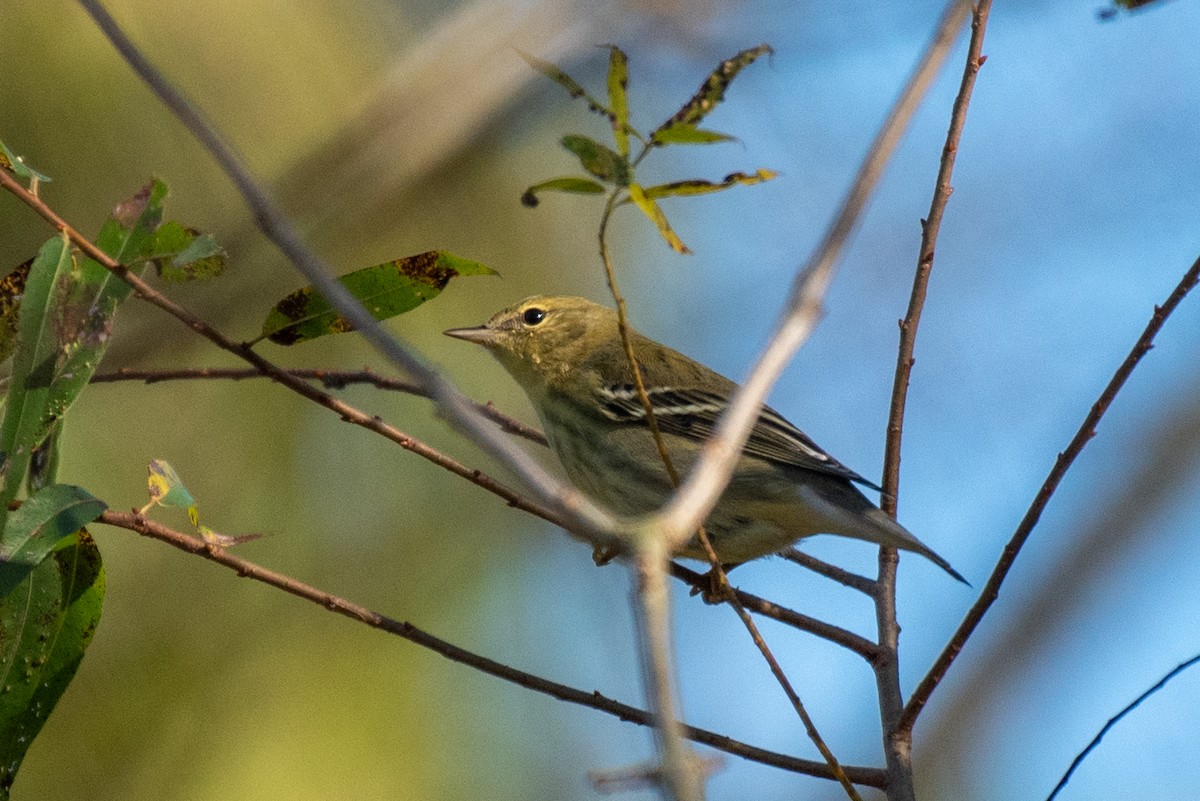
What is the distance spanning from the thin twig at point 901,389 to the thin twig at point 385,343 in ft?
4.99

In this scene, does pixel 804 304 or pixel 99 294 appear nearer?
pixel 804 304

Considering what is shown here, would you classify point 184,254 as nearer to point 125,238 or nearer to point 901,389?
point 125,238

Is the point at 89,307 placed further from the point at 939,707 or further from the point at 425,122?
the point at 939,707

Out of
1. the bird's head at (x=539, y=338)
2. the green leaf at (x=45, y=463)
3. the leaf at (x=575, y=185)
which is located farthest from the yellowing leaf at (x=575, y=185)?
the bird's head at (x=539, y=338)

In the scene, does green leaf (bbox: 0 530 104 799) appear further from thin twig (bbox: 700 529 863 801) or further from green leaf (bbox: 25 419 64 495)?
thin twig (bbox: 700 529 863 801)

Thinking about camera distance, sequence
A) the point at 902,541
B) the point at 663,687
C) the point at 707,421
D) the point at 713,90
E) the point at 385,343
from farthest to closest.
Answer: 1. the point at 707,421
2. the point at 902,541
3. the point at 713,90
4. the point at 385,343
5. the point at 663,687

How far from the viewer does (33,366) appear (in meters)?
2.54

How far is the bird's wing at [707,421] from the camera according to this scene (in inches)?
163

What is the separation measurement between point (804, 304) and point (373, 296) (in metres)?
1.57

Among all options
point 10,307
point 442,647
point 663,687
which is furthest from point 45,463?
point 663,687

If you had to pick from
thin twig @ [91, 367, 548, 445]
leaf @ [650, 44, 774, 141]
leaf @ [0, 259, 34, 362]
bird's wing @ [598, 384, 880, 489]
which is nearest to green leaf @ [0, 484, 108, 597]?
thin twig @ [91, 367, 548, 445]

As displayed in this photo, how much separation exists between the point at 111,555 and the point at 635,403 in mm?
3665

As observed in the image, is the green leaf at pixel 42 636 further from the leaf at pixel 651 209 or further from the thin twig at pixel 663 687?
the thin twig at pixel 663 687

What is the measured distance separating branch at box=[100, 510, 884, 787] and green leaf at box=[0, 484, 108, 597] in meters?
0.05
